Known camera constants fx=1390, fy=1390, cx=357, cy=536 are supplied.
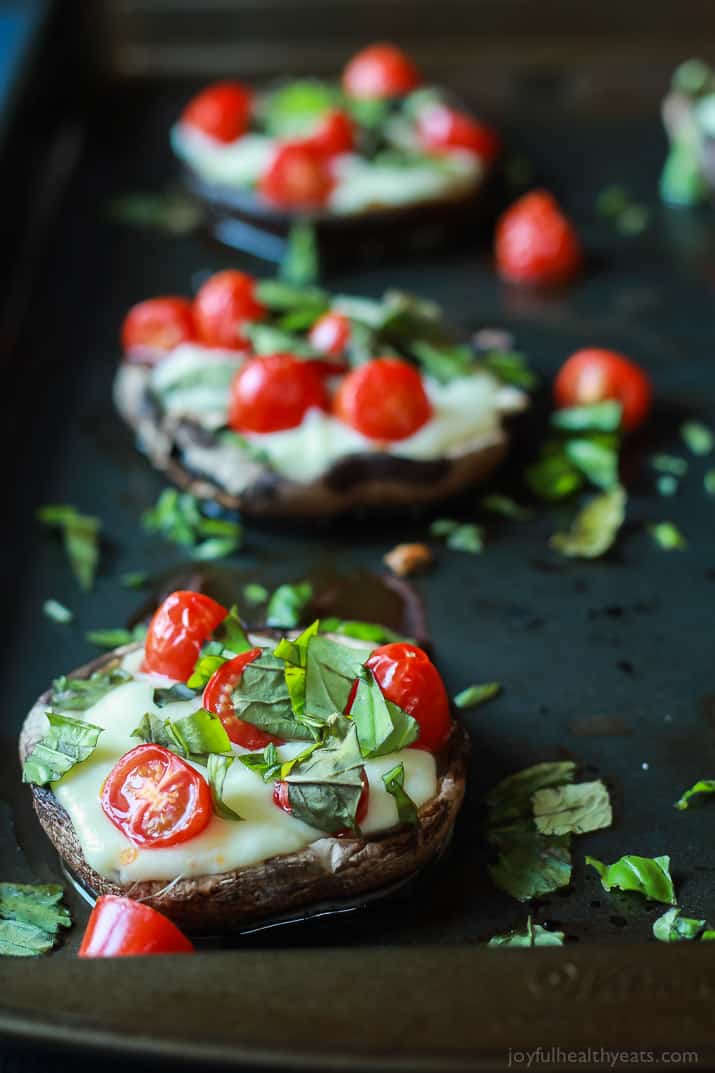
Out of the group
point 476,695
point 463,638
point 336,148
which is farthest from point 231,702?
point 336,148

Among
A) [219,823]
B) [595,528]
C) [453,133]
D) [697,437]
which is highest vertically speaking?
[219,823]

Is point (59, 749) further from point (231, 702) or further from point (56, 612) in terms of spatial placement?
point (56, 612)

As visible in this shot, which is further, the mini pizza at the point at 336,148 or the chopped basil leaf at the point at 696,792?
the mini pizza at the point at 336,148

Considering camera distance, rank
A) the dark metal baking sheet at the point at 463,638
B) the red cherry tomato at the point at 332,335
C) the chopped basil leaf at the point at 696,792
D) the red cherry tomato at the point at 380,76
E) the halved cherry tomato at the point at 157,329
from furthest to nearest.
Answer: the red cherry tomato at the point at 380,76 < the halved cherry tomato at the point at 157,329 < the red cherry tomato at the point at 332,335 < the chopped basil leaf at the point at 696,792 < the dark metal baking sheet at the point at 463,638

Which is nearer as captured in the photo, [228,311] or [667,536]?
[667,536]

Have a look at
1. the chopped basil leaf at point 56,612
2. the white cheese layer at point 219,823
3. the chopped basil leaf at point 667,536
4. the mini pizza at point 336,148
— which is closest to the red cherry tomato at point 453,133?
the mini pizza at point 336,148

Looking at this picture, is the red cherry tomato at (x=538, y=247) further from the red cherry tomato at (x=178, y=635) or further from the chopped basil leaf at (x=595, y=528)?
the red cherry tomato at (x=178, y=635)
